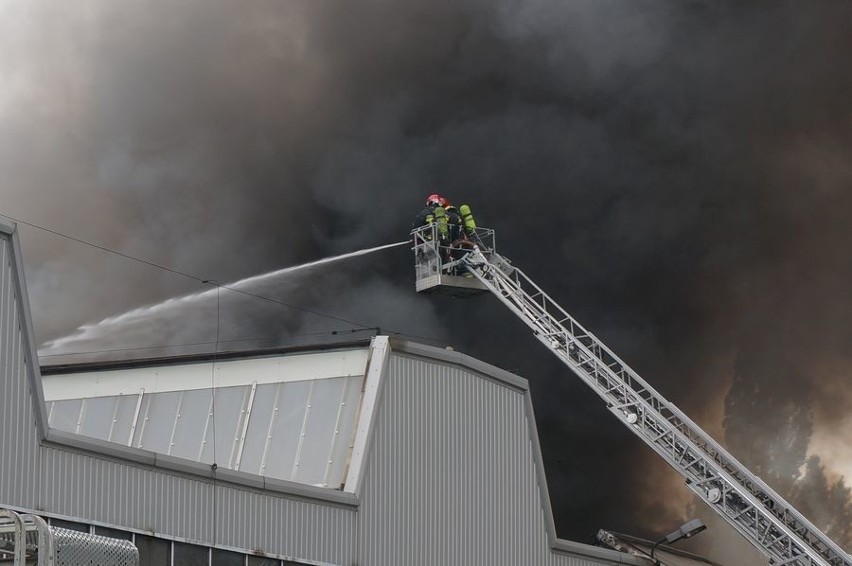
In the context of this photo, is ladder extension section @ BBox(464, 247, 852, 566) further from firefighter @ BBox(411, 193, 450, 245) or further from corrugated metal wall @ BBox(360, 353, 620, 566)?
corrugated metal wall @ BBox(360, 353, 620, 566)

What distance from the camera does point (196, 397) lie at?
2766 cm

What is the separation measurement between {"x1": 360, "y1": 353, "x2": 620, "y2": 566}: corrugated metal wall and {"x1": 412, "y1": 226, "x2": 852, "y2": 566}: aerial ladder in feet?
21.1

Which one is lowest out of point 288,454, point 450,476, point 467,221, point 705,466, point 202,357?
point 288,454

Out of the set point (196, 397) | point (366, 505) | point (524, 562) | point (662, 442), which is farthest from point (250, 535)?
point (662, 442)

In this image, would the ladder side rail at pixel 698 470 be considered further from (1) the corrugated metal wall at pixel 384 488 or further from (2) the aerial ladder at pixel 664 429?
(1) the corrugated metal wall at pixel 384 488

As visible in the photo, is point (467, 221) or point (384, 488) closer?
point (384, 488)

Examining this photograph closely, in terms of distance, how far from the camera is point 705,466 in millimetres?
36094

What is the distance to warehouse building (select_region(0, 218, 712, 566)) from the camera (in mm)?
20344

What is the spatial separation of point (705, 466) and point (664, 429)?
1.39m

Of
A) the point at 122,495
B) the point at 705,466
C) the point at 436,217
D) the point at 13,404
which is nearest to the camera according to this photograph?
the point at 13,404

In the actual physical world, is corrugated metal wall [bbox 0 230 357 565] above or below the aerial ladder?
below

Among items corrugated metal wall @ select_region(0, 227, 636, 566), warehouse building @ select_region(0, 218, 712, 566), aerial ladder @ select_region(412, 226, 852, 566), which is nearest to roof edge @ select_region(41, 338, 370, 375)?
warehouse building @ select_region(0, 218, 712, 566)

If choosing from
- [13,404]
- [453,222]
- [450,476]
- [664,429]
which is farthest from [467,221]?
[13,404]

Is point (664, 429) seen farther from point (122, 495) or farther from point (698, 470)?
point (122, 495)
